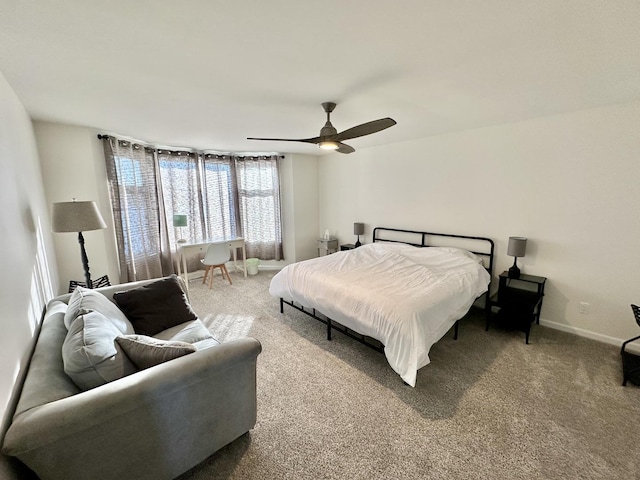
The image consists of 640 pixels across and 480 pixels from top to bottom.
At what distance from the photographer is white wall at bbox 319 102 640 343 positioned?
2.54m

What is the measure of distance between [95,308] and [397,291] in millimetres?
2299

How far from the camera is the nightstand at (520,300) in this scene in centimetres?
276

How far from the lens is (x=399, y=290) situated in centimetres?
245

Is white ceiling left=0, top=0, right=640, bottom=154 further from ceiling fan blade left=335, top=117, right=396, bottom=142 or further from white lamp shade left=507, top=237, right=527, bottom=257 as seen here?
white lamp shade left=507, top=237, right=527, bottom=257

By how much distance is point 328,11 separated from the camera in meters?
1.24

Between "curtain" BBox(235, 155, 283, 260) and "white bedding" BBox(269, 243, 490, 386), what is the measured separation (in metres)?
2.16

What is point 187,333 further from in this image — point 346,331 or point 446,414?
point 446,414

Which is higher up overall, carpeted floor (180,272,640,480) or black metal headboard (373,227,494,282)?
black metal headboard (373,227,494,282)

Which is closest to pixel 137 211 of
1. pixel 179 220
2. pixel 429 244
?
pixel 179 220

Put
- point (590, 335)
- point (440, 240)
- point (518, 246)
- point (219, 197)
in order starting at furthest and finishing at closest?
point (219, 197)
point (440, 240)
point (518, 246)
point (590, 335)

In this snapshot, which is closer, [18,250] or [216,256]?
[18,250]

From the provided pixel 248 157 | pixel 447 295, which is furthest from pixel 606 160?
pixel 248 157

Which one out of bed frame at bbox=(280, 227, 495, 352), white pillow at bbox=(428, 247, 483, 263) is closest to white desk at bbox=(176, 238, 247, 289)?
bed frame at bbox=(280, 227, 495, 352)

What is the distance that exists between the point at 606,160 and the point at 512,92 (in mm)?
1345
